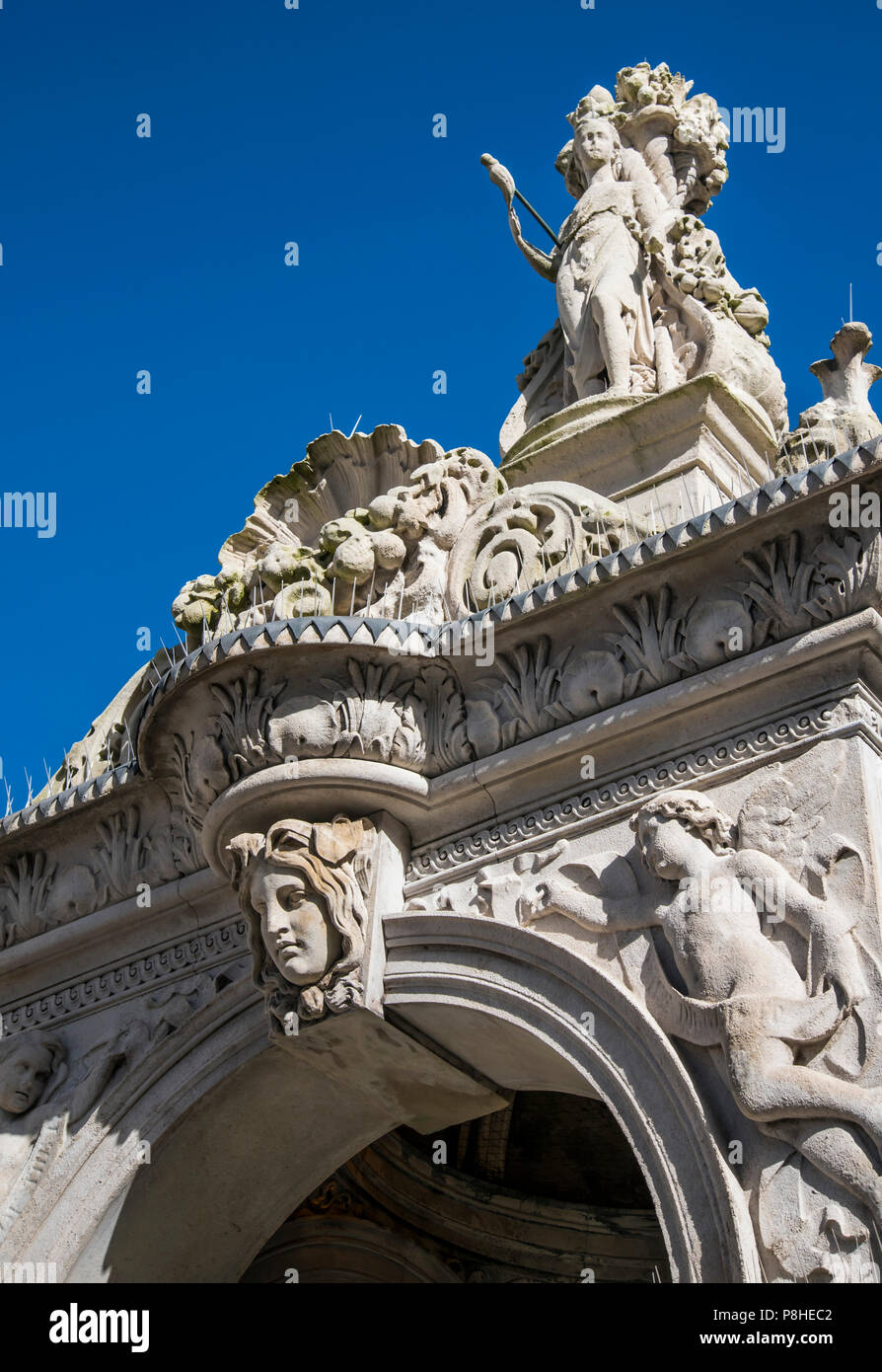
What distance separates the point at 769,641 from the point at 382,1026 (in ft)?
6.82

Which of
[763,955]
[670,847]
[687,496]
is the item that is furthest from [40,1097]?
[687,496]

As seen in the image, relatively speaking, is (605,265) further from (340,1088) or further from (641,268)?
(340,1088)

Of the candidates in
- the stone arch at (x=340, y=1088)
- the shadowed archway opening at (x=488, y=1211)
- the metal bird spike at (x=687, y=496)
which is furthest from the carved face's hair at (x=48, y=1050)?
the metal bird spike at (x=687, y=496)

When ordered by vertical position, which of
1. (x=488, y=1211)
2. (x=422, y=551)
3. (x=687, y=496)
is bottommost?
(x=488, y=1211)

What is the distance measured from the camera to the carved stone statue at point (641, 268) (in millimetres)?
9992

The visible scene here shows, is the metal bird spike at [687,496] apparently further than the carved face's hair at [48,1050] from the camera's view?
Yes

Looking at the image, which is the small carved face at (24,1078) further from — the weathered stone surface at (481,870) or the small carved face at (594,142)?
the small carved face at (594,142)

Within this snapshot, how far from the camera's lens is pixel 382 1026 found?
7180 millimetres

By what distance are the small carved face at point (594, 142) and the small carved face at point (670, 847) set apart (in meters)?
5.74

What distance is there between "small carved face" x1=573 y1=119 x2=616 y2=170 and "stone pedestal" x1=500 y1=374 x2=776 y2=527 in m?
2.18

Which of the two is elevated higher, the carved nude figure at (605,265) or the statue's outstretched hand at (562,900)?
the carved nude figure at (605,265)

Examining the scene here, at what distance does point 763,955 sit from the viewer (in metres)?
6.12

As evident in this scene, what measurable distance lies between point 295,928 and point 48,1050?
182cm
